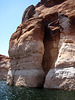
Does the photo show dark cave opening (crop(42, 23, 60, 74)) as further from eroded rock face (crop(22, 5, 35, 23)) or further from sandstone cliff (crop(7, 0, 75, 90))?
eroded rock face (crop(22, 5, 35, 23))

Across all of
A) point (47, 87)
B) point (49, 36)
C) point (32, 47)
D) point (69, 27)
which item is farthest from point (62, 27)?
point (47, 87)

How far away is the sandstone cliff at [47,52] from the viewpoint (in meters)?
13.6

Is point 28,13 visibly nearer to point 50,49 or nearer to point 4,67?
point 50,49

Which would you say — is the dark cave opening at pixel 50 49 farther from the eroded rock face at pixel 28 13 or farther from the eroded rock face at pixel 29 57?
the eroded rock face at pixel 28 13

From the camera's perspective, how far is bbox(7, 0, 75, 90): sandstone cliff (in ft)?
44.6

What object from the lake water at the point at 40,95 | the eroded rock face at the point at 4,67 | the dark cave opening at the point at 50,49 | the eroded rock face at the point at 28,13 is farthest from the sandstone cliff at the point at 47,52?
the eroded rock face at the point at 4,67

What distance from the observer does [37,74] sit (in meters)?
15.4

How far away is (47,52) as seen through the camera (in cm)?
1859

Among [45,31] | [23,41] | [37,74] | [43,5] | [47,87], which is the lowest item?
[47,87]

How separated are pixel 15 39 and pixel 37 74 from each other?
305 inches

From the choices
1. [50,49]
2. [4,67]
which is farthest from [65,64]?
[4,67]

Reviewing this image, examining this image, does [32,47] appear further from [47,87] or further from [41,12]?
[41,12]

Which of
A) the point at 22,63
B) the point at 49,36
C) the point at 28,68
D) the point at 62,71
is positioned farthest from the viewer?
the point at 49,36

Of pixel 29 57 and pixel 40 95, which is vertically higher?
pixel 29 57
